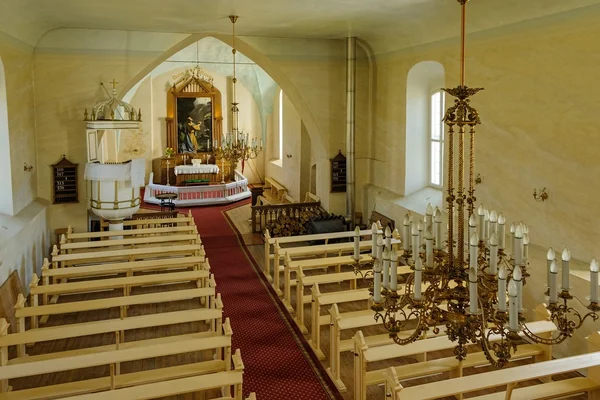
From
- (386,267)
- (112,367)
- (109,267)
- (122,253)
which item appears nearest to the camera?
(386,267)

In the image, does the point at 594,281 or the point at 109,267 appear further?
the point at 109,267

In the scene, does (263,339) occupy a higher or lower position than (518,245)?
lower

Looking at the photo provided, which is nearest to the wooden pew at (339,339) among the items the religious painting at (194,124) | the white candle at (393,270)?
the white candle at (393,270)

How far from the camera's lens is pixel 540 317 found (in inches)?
247

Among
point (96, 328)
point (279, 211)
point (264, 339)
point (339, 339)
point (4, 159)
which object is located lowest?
point (264, 339)

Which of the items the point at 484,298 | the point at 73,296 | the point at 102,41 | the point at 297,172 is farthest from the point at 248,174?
the point at 484,298

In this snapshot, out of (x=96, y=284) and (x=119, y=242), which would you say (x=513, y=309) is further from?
(x=119, y=242)

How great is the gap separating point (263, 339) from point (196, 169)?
13714mm

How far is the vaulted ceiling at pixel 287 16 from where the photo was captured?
8211 millimetres

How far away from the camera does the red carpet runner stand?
6078 millimetres

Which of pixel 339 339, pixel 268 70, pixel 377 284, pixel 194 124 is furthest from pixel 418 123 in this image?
pixel 194 124

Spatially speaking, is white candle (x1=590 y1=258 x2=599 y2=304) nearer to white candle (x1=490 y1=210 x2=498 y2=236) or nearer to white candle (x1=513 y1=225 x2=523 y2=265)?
white candle (x1=513 y1=225 x2=523 y2=265)

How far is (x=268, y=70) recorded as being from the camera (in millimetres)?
13180

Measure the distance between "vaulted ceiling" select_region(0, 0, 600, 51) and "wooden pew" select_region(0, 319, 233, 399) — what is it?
5576mm
